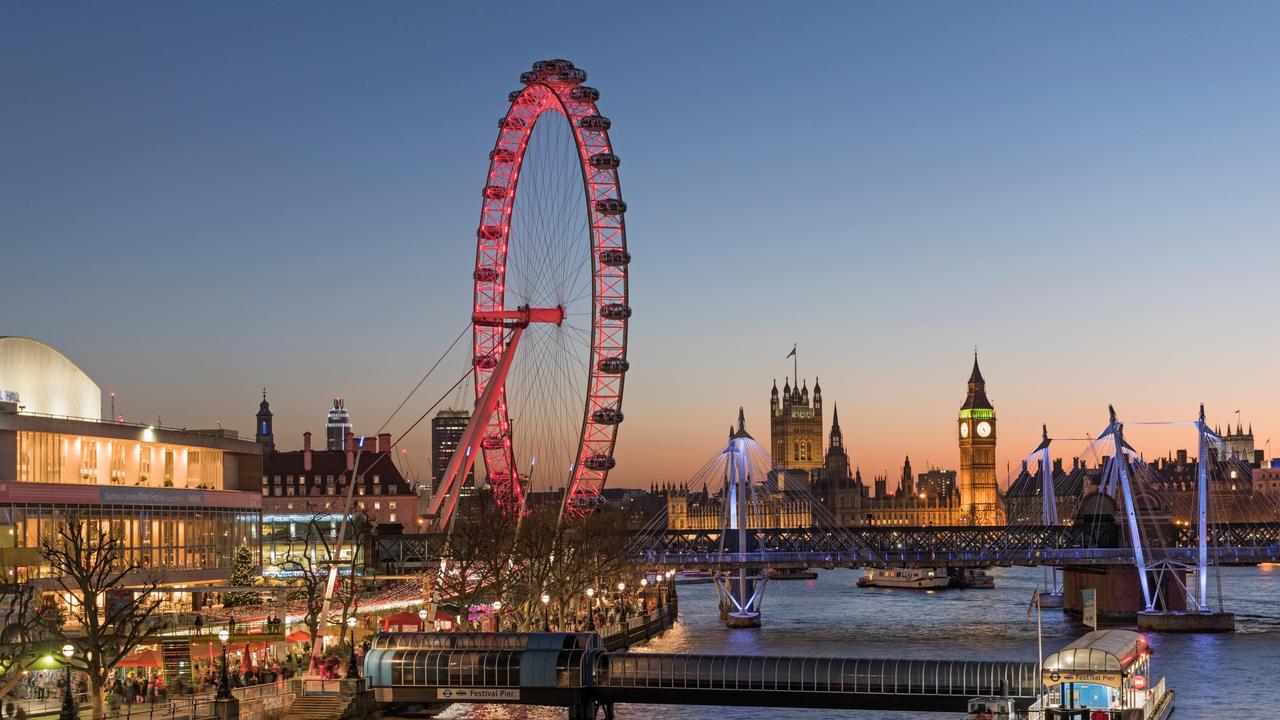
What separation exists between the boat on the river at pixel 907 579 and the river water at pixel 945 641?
16.3m

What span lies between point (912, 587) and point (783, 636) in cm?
8386

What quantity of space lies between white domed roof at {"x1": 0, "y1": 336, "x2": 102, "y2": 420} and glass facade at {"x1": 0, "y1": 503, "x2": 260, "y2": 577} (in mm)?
9542

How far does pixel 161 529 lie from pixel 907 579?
4491 inches

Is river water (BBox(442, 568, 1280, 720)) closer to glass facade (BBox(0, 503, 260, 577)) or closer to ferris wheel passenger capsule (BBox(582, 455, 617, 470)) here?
ferris wheel passenger capsule (BBox(582, 455, 617, 470))

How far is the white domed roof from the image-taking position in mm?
85188

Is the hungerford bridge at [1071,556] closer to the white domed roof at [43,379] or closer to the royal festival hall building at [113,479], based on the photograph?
the royal festival hall building at [113,479]

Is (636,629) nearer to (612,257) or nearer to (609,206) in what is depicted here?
(612,257)

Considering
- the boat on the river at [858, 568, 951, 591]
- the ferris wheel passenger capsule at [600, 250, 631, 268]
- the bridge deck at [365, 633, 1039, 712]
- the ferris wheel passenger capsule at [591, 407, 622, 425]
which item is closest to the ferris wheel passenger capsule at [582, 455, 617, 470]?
the ferris wheel passenger capsule at [591, 407, 622, 425]

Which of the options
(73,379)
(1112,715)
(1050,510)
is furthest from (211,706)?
(1050,510)

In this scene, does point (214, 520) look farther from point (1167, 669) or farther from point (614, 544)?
point (1167, 669)

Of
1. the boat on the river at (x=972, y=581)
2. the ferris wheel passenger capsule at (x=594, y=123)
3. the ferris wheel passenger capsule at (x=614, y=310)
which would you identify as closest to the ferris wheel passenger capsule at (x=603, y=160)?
the ferris wheel passenger capsule at (x=594, y=123)

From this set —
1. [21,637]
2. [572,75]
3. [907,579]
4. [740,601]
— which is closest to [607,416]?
[572,75]

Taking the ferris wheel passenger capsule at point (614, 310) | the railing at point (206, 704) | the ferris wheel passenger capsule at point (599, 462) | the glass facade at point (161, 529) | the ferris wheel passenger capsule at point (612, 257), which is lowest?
the railing at point (206, 704)

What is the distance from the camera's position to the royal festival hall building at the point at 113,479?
240 feet
